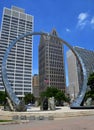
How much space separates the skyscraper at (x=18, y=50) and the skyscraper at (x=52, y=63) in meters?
12.2

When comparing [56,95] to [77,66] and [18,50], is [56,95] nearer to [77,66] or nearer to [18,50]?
[77,66]

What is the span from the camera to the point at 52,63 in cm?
15300

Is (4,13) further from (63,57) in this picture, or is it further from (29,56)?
(63,57)

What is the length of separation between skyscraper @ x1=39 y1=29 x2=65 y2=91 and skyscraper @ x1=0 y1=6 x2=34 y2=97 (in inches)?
481

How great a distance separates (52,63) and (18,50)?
34.0 m

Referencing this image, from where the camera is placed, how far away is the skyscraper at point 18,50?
14388cm

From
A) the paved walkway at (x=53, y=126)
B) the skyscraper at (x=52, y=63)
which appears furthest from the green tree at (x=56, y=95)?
the skyscraper at (x=52, y=63)

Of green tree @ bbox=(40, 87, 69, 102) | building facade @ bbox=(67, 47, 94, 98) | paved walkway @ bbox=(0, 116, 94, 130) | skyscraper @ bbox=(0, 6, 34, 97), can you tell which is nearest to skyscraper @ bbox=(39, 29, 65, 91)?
building facade @ bbox=(67, 47, 94, 98)

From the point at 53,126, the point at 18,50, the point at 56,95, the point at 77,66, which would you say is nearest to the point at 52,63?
the point at 77,66

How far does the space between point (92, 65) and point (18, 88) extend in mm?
70474

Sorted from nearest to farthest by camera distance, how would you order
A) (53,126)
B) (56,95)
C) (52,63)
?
(53,126), (56,95), (52,63)

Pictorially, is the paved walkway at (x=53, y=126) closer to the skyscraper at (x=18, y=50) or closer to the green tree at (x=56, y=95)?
the green tree at (x=56, y=95)

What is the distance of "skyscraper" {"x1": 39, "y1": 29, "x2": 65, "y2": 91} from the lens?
149m

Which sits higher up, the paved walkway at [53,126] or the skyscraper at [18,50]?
the skyscraper at [18,50]
